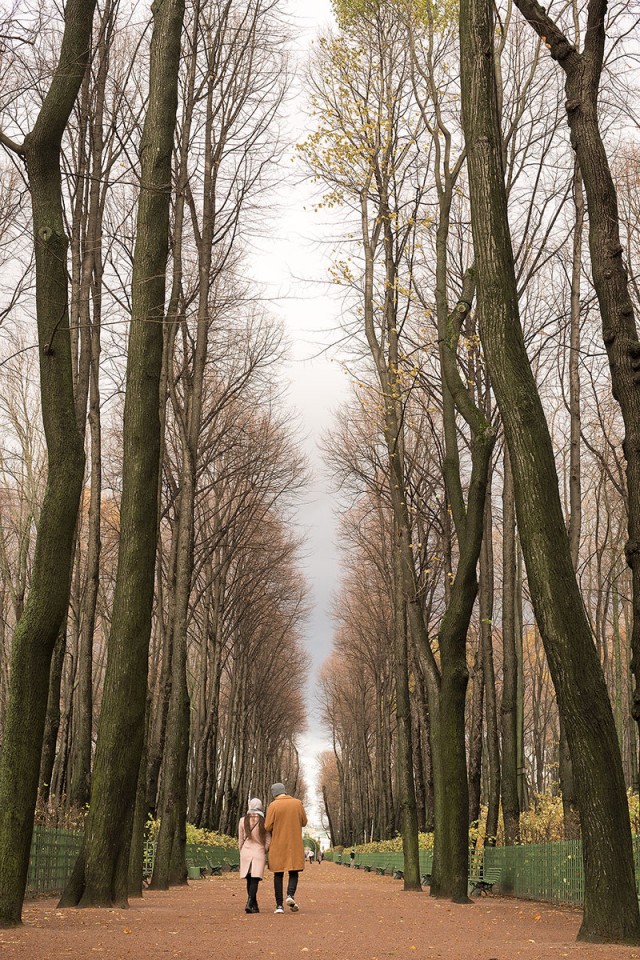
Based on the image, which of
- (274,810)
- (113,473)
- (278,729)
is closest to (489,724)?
(274,810)

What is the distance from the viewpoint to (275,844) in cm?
1164

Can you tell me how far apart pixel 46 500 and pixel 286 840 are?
591 centimetres

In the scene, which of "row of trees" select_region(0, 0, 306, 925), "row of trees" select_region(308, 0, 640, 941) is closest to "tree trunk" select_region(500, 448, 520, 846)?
"row of trees" select_region(308, 0, 640, 941)

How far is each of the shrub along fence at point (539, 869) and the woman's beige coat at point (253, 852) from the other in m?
3.90

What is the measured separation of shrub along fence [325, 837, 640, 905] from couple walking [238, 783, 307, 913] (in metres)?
3.51

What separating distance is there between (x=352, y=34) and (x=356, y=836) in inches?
1910

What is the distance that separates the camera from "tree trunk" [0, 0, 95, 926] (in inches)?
Answer: 287

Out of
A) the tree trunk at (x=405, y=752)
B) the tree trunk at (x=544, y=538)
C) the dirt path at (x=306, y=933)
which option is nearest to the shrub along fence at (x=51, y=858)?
the dirt path at (x=306, y=933)

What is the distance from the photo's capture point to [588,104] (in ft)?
29.8

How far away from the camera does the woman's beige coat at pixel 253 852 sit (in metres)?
11.4

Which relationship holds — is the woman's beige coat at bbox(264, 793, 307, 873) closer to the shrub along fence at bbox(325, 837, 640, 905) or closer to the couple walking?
the couple walking

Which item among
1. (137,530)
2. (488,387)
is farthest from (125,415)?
(488,387)

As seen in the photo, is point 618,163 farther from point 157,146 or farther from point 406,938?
point 406,938

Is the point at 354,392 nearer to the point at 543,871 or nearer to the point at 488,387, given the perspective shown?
the point at 488,387
